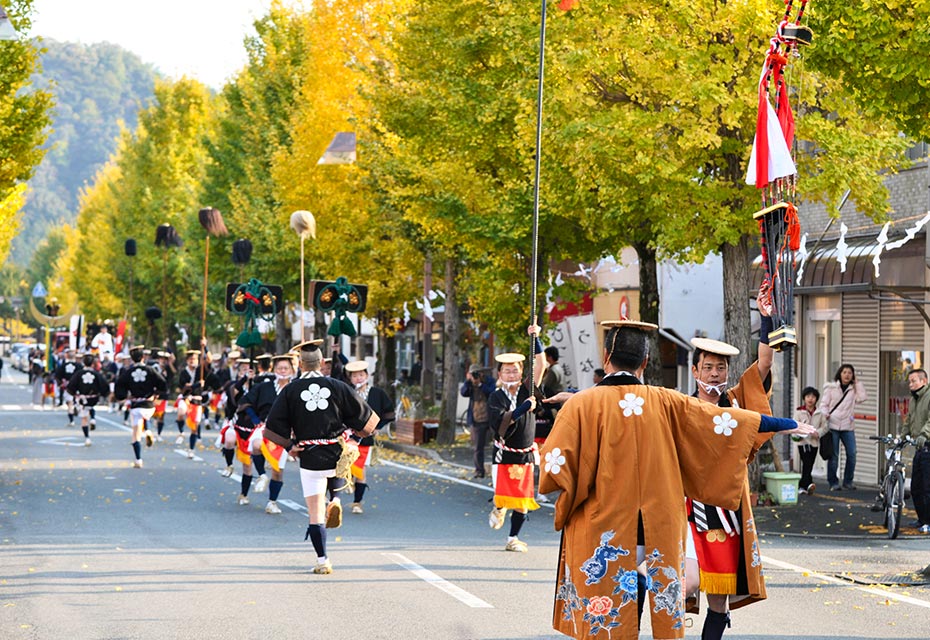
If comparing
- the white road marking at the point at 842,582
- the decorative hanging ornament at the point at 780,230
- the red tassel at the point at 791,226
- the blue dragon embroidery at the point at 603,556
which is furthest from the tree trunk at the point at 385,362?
the blue dragon embroidery at the point at 603,556

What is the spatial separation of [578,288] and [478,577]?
15.0m

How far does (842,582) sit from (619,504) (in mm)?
5957

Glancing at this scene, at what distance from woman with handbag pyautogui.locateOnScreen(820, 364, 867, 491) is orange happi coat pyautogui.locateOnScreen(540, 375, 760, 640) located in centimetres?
1407

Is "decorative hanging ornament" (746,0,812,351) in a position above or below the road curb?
above

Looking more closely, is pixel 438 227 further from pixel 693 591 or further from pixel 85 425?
pixel 693 591

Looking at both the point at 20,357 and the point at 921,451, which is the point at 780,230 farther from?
the point at 20,357

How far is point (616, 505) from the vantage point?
20.6ft

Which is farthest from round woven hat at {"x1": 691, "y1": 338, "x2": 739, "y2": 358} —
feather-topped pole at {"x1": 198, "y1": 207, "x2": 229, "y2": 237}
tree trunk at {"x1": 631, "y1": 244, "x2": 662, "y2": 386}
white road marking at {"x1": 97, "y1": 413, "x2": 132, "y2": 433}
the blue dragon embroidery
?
white road marking at {"x1": 97, "y1": 413, "x2": 132, "y2": 433}

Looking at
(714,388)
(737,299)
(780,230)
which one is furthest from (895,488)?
(780,230)

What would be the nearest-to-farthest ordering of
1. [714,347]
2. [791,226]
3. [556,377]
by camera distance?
[791,226] → [714,347] → [556,377]

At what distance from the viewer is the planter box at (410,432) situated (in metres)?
29.3

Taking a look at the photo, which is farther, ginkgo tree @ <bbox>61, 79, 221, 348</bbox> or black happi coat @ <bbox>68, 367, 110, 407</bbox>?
ginkgo tree @ <bbox>61, 79, 221, 348</bbox>

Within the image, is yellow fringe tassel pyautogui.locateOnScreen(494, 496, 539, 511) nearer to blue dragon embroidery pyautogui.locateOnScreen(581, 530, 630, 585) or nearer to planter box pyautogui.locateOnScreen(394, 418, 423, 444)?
blue dragon embroidery pyautogui.locateOnScreen(581, 530, 630, 585)

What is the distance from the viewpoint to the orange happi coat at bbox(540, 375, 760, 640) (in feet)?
20.6
